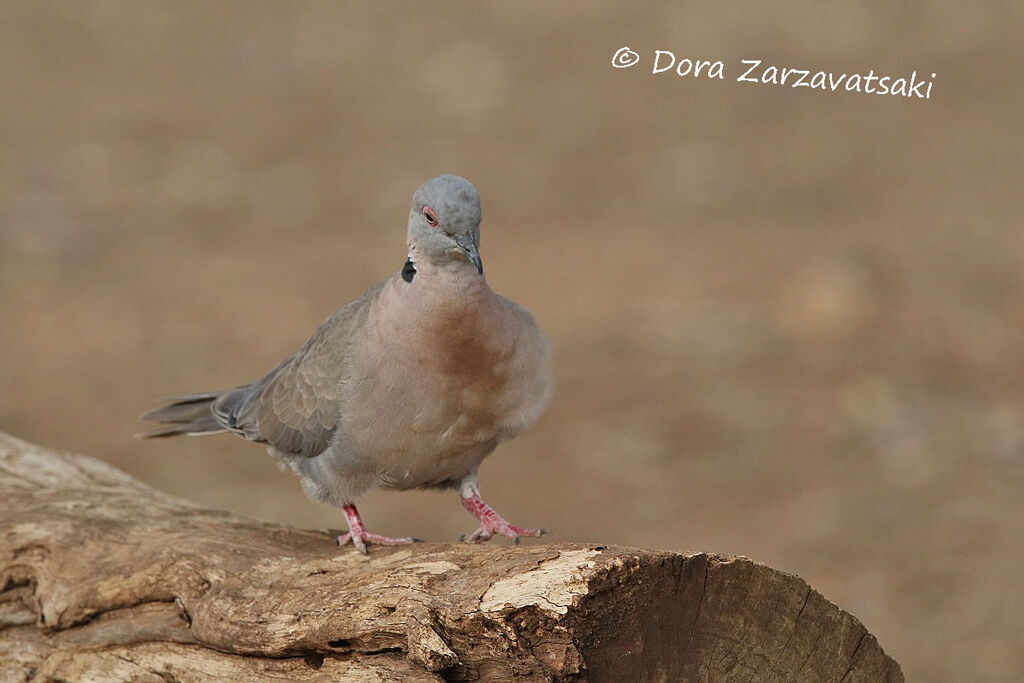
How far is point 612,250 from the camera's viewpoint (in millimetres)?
12734

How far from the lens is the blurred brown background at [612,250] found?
912cm

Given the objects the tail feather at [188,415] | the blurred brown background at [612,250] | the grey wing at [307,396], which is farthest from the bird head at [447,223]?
the blurred brown background at [612,250]

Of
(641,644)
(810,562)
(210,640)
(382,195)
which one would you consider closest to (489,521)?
(210,640)

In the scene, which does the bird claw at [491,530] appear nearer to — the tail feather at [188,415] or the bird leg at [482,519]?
the bird leg at [482,519]

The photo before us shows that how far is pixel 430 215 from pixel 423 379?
0.58 meters

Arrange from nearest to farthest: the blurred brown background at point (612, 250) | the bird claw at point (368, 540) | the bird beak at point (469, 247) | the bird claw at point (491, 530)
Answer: the bird beak at point (469, 247) < the bird claw at point (368, 540) < the bird claw at point (491, 530) < the blurred brown background at point (612, 250)

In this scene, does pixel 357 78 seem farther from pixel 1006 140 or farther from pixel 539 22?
pixel 1006 140

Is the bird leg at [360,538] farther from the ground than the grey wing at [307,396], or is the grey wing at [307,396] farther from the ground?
the grey wing at [307,396]

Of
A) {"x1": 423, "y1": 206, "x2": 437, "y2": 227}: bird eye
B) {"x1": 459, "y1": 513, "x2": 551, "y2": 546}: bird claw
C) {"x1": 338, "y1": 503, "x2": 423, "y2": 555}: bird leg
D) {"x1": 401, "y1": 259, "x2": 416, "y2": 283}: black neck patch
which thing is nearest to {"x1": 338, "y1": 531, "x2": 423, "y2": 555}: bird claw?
{"x1": 338, "y1": 503, "x2": 423, "y2": 555}: bird leg

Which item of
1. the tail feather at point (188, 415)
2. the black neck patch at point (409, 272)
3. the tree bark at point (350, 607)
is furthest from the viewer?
the tail feather at point (188, 415)

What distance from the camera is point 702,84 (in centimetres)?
1619

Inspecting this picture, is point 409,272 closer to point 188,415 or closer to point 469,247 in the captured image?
point 469,247

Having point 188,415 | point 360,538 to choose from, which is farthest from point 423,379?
point 188,415

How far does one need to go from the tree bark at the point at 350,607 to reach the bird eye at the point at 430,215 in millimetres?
1094
